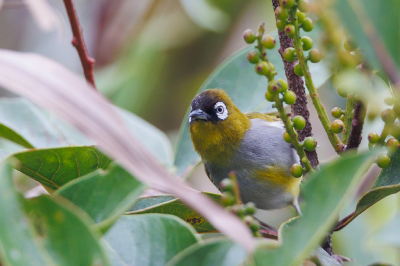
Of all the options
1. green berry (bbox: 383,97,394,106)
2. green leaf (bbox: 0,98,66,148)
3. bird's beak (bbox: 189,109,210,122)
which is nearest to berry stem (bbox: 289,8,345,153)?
green berry (bbox: 383,97,394,106)

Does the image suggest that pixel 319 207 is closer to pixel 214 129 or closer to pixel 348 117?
pixel 348 117

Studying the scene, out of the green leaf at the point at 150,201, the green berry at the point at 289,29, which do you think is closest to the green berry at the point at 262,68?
the green berry at the point at 289,29

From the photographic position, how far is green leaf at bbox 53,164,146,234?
3.36ft

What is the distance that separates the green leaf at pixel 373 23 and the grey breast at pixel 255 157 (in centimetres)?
166

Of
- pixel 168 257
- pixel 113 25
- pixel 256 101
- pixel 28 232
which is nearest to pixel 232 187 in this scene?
pixel 168 257

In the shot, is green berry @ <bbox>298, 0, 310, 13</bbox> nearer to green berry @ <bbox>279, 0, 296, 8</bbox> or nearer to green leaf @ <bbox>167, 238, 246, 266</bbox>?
green berry @ <bbox>279, 0, 296, 8</bbox>

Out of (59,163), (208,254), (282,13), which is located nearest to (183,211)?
(59,163)

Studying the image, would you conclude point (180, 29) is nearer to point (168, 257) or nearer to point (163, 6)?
point (163, 6)

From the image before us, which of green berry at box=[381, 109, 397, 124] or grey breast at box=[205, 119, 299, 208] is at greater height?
green berry at box=[381, 109, 397, 124]

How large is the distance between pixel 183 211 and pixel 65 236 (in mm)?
704

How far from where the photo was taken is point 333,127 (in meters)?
1.36

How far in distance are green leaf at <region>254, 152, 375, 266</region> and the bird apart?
5.14 feet

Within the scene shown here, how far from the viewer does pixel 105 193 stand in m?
1.08

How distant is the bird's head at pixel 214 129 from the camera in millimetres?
2600
